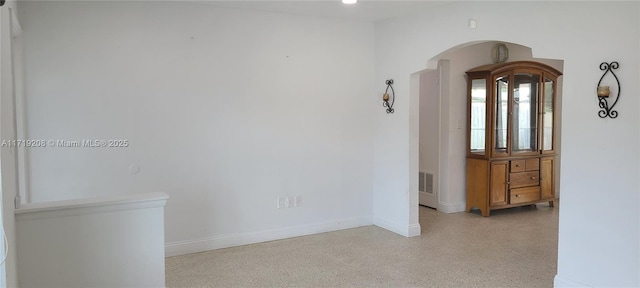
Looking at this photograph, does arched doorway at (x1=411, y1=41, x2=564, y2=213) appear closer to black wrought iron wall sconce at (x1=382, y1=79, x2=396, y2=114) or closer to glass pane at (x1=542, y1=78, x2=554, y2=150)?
glass pane at (x1=542, y1=78, x2=554, y2=150)

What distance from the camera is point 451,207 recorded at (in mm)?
5973

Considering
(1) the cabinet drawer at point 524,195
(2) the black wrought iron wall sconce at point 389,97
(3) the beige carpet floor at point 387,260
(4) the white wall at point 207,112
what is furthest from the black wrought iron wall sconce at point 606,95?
(1) the cabinet drawer at point 524,195

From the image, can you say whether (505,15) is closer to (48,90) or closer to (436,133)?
(436,133)

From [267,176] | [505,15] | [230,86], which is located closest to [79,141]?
[230,86]

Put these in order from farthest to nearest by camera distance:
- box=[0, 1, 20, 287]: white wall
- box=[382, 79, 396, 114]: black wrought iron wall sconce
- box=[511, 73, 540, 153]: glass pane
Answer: box=[511, 73, 540, 153]: glass pane
box=[382, 79, 396, 114]: black wrought iron wall sconce
box=[0, 1, 20, 287]: white wall

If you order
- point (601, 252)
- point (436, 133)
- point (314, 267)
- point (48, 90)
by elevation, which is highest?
point (48, 90)

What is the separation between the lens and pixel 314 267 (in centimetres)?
388

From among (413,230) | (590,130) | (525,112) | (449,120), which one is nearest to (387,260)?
(413,230)

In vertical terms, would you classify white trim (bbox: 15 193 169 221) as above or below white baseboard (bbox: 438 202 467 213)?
above

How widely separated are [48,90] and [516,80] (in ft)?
16.6

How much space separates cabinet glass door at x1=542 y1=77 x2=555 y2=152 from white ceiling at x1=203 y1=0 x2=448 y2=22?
2576mm

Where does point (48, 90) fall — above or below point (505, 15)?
below

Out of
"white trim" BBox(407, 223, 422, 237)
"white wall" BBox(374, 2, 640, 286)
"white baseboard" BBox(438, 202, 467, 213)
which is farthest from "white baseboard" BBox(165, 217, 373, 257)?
"white wall" BBox(374, 2, 640, 286)

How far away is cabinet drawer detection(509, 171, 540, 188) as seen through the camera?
584 cm
